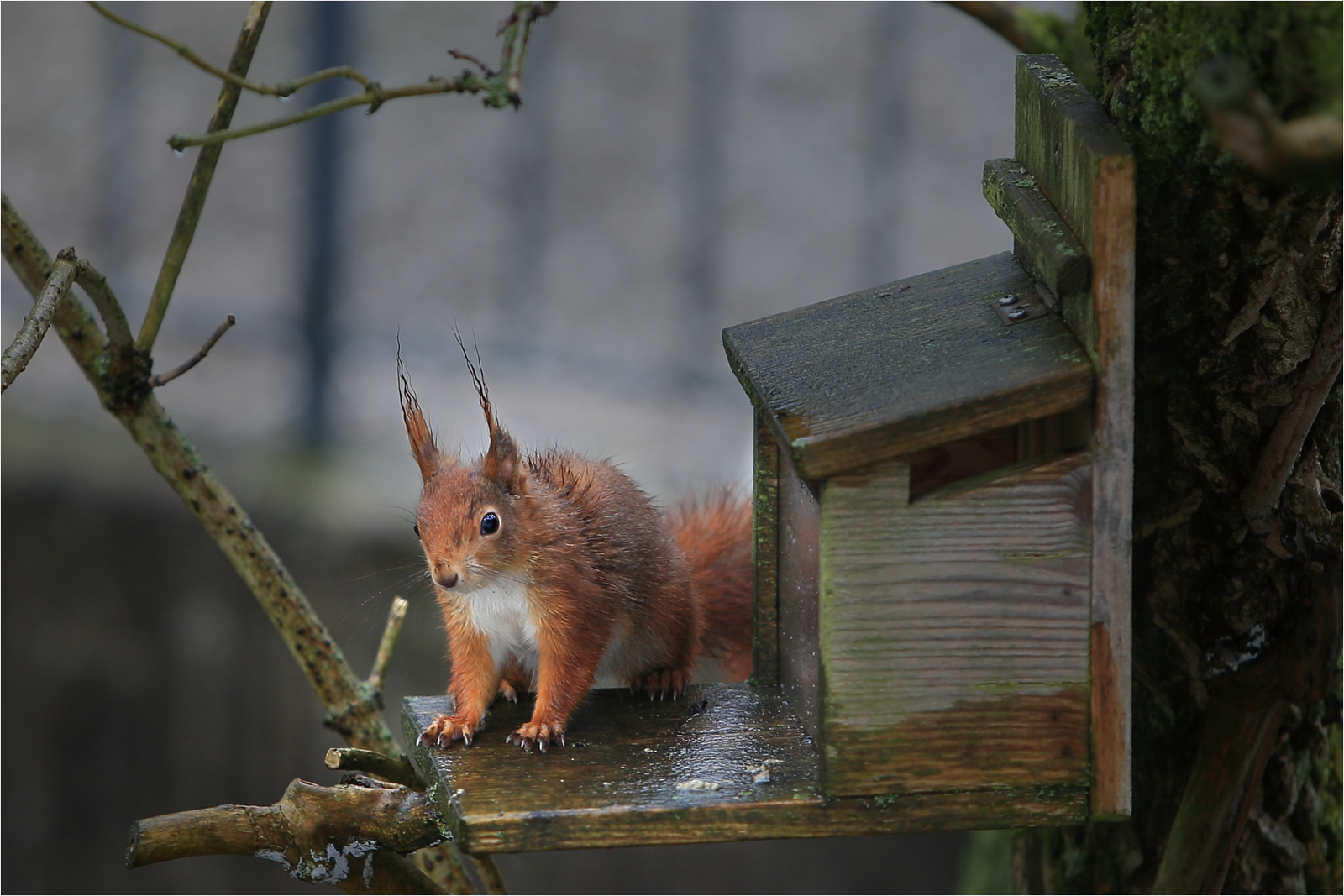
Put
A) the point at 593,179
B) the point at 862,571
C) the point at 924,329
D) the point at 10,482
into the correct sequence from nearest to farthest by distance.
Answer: the point at 862,571, the point at 924,329, the point at 10,482, the point at 593,179

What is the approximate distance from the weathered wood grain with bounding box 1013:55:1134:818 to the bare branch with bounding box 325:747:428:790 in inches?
24.5

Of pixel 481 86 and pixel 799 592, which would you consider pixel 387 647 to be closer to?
pixel 799 592

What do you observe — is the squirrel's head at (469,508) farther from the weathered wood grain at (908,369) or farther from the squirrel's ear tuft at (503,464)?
the weathered wood grain at (908,369)

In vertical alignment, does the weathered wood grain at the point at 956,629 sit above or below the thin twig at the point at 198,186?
below

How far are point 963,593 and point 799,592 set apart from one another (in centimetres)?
30

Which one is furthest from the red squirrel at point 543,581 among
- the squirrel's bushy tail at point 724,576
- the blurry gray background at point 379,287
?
the blurry gray background at point 379,287

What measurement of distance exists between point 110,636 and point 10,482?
0.40m

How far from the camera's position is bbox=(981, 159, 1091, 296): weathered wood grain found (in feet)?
3.64

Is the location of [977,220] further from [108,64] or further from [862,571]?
[862,571]

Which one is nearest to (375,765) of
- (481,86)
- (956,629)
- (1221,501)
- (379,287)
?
(956,629)

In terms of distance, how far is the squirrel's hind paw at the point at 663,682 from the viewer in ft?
4.93

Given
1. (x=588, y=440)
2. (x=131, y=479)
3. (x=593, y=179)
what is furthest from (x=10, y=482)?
(x=593, y=179)

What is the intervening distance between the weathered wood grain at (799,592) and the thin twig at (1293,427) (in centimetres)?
42

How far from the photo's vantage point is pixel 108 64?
3.19m
